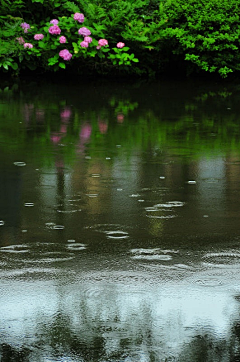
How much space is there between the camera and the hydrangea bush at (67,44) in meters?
16.1

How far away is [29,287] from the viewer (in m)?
4.96

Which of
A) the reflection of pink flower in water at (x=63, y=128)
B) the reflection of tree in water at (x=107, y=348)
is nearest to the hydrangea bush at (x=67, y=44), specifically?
the reflection of pink flower in water at (x=63, y=128)

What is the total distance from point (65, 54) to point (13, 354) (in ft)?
40.9

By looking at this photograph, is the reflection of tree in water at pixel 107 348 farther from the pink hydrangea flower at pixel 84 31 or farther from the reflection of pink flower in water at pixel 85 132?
the pink hydrangea flower at pixel 84 31

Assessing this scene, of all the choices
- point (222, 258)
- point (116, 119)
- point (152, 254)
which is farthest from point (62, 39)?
point (222, 258)

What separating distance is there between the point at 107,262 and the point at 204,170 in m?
3.09

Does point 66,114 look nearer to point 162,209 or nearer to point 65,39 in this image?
point 65,39

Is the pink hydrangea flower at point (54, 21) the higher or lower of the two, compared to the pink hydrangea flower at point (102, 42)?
higher

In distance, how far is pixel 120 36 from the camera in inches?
667

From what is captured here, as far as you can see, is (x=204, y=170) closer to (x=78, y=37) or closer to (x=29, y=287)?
(x=29, y=287)

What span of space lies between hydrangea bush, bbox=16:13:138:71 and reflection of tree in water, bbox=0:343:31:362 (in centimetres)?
1236

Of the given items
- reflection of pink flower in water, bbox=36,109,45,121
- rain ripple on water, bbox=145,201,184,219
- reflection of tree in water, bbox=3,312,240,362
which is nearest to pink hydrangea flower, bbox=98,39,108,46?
reflection of pink flower in water, bbox=36,109,45,121

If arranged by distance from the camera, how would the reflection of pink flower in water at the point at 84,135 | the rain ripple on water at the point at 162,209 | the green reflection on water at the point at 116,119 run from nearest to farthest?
the rain ripple on water at the point at 162,209 → the reflection of pink flower in water at the point at 84,135 → the green reflection on water at the point at 116,119

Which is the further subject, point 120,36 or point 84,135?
point 120,36
